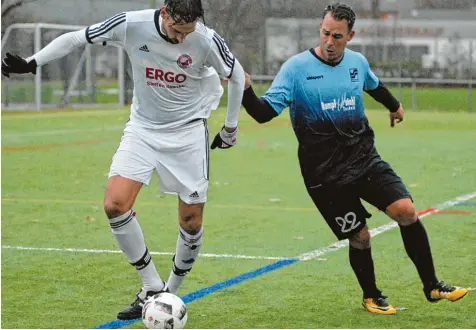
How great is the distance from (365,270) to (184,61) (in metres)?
1.82

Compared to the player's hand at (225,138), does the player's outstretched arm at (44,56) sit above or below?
above

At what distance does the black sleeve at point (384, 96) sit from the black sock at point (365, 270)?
1.05 meters

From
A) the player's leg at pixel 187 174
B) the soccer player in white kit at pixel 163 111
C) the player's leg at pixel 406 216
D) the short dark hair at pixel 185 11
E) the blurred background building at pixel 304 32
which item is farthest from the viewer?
the blurred background building at pixel 304 32

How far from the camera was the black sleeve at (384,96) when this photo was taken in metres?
7.41

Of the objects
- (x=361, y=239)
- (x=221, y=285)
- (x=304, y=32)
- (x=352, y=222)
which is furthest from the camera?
(x=304, y=32)

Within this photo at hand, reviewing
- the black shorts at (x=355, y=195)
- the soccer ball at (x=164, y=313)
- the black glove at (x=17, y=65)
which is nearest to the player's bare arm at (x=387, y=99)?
the black shorts at (x=355, y=195)

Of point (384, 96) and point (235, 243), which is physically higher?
point (384, 96)

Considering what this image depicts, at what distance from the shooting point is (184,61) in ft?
22.0

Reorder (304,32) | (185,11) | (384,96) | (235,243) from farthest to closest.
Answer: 1. (304,32)
2. (235,243)
3. (384,96)
4. (185,11)

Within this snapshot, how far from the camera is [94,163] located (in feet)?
56.3

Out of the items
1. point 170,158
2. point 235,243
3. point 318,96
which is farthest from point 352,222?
point 235,243

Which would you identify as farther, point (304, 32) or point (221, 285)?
point (304, 32)

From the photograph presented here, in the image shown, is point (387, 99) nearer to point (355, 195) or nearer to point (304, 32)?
point (355, 195)

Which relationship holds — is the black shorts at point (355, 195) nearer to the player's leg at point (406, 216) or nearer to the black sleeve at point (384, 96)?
the player's leg at point (406, 216)
